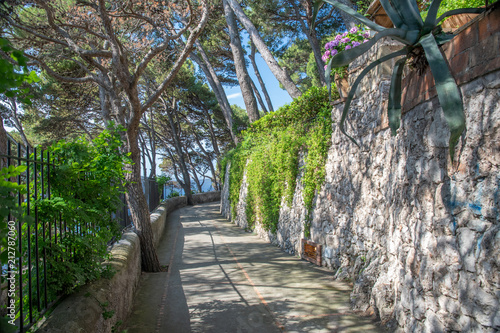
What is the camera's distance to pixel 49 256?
255 centimetres

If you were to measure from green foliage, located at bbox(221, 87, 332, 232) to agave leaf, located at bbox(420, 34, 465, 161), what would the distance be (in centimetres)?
335

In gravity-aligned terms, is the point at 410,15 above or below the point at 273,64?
below

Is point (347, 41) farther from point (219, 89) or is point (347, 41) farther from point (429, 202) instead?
point (219, 89)

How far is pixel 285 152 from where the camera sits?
7316mm

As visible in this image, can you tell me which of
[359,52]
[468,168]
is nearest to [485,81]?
[468,168]

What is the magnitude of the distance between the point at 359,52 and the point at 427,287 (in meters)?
2.03

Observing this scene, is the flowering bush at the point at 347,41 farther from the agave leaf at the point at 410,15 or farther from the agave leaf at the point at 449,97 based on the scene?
the agave leaf at the point at 449,97

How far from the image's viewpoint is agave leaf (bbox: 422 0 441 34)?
2618 mm

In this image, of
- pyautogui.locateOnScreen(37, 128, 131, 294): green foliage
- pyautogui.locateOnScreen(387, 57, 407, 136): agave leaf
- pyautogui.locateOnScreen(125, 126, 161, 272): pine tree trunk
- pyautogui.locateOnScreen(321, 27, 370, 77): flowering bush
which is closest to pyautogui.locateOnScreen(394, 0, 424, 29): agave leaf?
pyautogui.locateOnScreen(387, 57, 407, 136): agave leaf

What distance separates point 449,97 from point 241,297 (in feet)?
11.8

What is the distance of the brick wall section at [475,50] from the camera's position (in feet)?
7.18

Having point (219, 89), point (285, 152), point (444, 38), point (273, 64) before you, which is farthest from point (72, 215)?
point (219, 89)

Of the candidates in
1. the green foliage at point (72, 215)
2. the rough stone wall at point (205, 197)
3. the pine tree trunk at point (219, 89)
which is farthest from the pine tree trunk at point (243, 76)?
the rough stone wall at point (205, 197)

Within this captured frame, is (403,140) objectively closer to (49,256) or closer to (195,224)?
(49,256)
